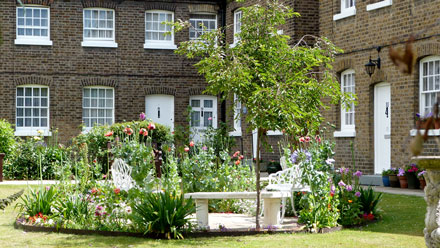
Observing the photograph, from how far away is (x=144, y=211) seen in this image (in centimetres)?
811

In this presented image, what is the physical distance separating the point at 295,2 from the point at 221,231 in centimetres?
1179

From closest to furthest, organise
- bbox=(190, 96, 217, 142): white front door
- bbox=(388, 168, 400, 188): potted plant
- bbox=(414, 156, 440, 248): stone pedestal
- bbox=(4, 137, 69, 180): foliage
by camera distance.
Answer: bbox=(414, 156, 440, 248): stone pedestal → bbox=(388, 168, 400, 188): potted plant → bbox=(4, 137, 69, 180): foliage → bbox=(190, 96, 217, 142): white front door

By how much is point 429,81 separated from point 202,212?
7942 mm

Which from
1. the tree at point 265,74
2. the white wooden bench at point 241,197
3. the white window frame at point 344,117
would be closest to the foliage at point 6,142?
the white window frame at point 344,117

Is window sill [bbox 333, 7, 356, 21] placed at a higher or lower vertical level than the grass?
higher

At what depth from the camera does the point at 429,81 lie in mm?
14477

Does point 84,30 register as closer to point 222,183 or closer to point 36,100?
point 36,100

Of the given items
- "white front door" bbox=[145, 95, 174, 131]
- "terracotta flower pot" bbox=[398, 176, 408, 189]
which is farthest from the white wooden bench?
"white front door" bbox=[145, 95, 174, 131]

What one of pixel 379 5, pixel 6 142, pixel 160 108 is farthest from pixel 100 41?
pixel 379 5

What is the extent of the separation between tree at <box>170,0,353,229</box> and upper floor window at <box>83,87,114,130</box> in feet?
46.2

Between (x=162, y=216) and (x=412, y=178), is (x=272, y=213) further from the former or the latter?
(x=412, y=178)


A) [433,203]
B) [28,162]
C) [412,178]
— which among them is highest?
[433,203]

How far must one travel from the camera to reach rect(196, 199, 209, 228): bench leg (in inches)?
333

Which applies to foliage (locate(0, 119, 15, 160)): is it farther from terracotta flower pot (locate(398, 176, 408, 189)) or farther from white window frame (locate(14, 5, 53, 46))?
terracotta flower pot (locate(398, 176, 408, 189))
